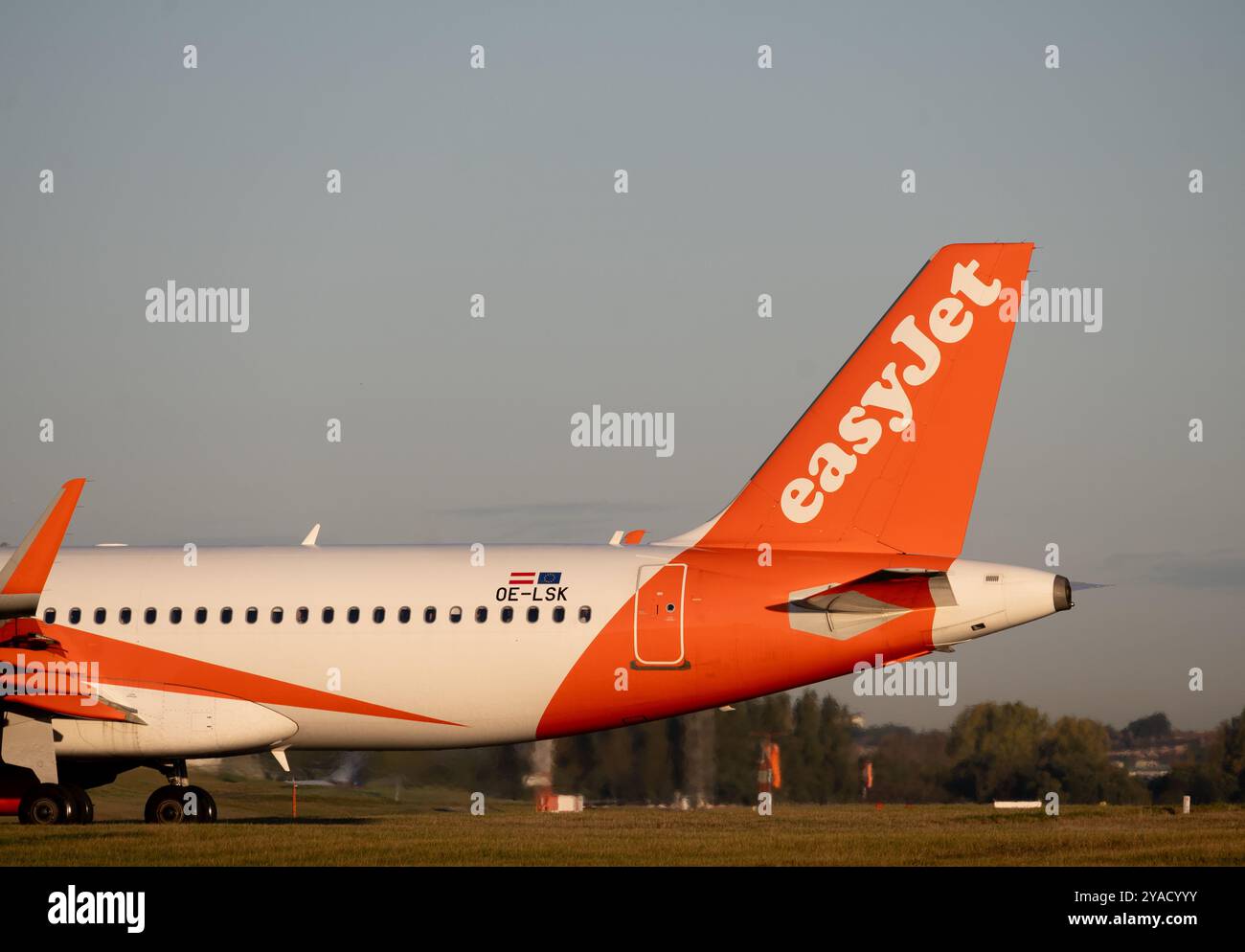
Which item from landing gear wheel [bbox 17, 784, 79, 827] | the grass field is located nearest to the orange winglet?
the grass field

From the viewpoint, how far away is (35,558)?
21312 mm

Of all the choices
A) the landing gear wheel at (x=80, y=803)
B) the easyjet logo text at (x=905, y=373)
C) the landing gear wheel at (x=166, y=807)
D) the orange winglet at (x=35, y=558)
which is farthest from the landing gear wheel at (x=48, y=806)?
the easyjet logo text at (x=905, y=373)

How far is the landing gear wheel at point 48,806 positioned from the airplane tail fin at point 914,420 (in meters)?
12.9

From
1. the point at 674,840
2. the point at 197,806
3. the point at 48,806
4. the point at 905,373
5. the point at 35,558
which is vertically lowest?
the point at 674,840

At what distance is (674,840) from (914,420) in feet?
24.8

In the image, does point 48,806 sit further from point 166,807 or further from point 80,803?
point 166,807

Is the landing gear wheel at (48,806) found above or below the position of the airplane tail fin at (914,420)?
below

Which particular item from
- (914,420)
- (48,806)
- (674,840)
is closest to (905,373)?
(914,420)

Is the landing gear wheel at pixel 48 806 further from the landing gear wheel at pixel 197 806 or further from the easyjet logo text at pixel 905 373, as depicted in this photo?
the easyjet logo text at pixel 905 373

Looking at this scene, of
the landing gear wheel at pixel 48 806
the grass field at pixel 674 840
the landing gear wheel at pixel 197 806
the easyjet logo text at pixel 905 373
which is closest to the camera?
the grass field at pixel 674 840

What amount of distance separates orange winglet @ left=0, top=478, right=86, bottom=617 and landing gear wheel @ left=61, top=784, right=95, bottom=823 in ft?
23.0

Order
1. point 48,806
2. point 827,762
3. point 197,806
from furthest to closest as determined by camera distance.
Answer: point 827,762 → point 197,806 → point 48,806

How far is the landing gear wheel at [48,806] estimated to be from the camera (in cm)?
2728
